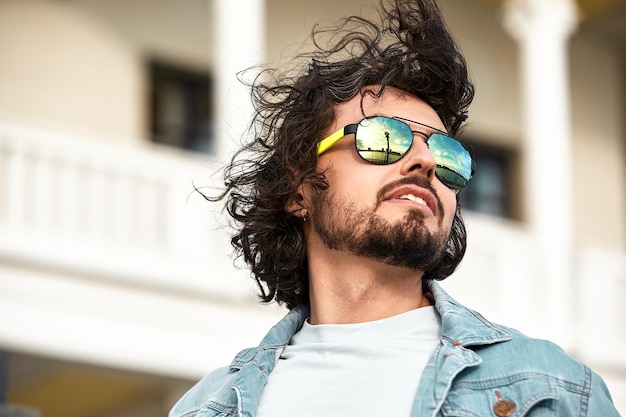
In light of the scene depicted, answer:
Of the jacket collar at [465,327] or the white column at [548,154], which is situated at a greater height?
the white column at [548,154]

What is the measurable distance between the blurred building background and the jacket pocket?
15.8 ft

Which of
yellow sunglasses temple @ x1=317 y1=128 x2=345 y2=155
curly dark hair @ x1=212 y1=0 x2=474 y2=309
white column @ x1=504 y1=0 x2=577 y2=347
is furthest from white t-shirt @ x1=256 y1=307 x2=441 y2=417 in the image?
white column @ x1=504 y1=0 x2=577 y2=347

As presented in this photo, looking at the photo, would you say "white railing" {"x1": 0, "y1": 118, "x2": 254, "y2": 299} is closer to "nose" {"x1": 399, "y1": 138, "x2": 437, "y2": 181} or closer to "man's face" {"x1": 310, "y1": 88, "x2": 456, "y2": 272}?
"man's face" {"x1": 310, "y1": 88, "x2": 456, "y2": 272}

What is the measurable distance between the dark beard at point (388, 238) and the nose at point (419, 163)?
0.40 feet

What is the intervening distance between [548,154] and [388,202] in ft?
34.1

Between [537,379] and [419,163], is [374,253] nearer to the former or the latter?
[419,163]

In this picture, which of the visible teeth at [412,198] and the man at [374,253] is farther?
the visible teeth at [412,198]

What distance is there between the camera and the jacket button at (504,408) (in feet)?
9.69

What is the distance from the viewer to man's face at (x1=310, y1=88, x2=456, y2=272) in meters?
3.36

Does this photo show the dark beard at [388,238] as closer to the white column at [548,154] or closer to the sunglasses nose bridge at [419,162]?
the sunglasses nose bridge at [419,162]

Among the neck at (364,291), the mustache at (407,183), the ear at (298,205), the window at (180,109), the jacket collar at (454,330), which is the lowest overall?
the jacket collar at (454,330)

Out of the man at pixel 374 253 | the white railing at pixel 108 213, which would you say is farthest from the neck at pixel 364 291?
the white railing at pixel 108 213

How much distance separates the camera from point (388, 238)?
335 centimetres

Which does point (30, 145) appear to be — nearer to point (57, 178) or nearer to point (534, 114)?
point (57, 178)
